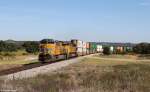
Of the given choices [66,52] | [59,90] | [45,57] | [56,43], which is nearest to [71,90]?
[59,90]

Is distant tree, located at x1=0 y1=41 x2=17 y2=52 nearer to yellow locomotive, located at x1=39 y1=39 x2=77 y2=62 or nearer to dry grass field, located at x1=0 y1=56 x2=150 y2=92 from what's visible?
yellow locomotive, located at x1=39 y1=39 x2=77 y2=62

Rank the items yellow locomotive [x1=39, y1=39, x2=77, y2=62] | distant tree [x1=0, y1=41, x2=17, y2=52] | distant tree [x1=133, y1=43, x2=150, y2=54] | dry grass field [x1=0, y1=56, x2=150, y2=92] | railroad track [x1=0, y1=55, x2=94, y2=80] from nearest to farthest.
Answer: dry grass field [x1=0, y1=56, x2=150, y2=92] → railroad track [x1=0, y1=55, x2=94, y2=80] → yellow locomotive [x1=39, y1=39, x2=77, y2=62] → distant tree [x1=0, y1=41, x2=17, y2=52] → distant tree [x1=133, y1=43, x2=150, y2=54]

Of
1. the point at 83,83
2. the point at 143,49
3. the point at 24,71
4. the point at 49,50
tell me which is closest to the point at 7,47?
the point at 143,49

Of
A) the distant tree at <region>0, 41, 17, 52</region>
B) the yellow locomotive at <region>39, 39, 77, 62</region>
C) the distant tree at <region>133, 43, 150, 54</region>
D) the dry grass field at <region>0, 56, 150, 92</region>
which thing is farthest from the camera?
the distant tree at <region>133, 43, 150, 54</region>

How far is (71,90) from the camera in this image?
50.5 feet

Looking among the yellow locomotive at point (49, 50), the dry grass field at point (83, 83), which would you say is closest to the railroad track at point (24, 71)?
the dry grass field at point (83, 83)

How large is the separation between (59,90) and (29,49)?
337ft

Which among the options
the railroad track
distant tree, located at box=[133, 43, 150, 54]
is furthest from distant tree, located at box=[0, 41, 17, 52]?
the railroad track

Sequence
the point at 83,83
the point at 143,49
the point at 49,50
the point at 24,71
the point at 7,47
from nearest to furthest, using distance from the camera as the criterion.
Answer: the point at 83,83, the point at 24,71, the point at 49,50, the point at 7,47, the point at 143,49

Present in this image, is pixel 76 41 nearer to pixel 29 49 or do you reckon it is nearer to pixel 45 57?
pixel 45 57

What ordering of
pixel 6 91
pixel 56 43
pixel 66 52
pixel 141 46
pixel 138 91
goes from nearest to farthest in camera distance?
1. pixel 6 91
2. pixel 138 91
3. pixel 56 43
4. pixel 66 52
5. pixel 141 46

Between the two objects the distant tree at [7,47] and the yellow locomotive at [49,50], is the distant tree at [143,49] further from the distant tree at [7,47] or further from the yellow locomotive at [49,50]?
the yellow locomotive at [49,50]

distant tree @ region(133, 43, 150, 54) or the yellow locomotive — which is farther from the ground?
the yellow locomotive

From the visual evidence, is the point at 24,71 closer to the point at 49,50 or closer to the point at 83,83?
the point at 83,83
